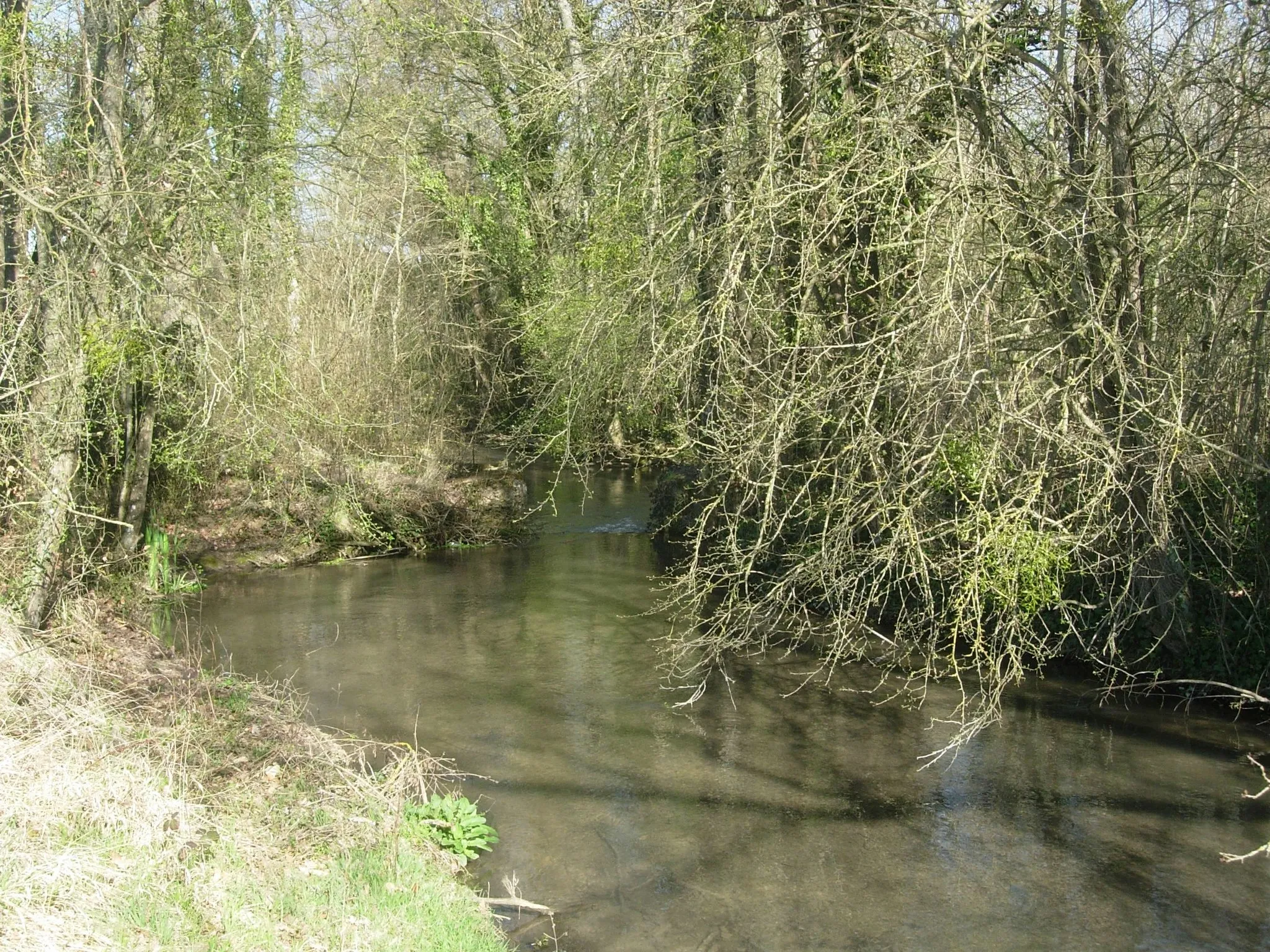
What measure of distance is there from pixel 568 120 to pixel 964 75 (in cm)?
927

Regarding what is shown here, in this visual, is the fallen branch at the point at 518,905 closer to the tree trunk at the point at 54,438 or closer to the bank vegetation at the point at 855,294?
the bank vegetation at the point at 855,294

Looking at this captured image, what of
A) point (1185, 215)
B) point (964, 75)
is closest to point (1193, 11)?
point (1185, 215)

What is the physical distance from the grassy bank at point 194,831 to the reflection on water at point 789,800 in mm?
986

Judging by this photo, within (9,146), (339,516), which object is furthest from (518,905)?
(339,516)

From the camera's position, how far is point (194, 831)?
5.91 metres

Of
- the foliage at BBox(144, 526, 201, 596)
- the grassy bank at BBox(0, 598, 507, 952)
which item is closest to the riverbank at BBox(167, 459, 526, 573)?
the foliage at BBox(144, 526, 201, 596)

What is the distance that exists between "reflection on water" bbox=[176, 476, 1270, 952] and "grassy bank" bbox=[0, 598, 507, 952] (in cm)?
99

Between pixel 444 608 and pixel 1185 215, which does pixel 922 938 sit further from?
pixel 444 608

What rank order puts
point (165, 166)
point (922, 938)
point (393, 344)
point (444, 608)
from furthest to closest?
point (393, 344) < point (444, 608) < point (165, 166) < point (922, 938)

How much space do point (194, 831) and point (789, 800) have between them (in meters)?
4.44

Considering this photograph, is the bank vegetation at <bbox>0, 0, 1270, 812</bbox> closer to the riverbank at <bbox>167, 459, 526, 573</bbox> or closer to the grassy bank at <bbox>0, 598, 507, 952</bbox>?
the grassy bank at <bbox>0, 598, 507, 952</bbox>

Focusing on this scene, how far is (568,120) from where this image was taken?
16.9 m

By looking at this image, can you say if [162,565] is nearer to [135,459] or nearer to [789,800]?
[135,459]

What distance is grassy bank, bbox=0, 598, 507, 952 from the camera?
5.10 metres
